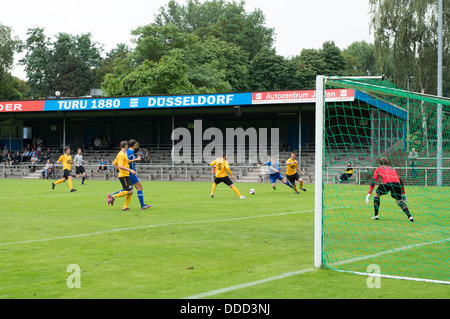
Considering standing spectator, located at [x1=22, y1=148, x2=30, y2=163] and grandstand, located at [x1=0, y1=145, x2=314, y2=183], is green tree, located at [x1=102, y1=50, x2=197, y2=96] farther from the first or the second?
standing spectator, located at [x1=22, y1=148, x2=30, y2=163]

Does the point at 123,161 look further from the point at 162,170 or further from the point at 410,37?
the point at 410,37

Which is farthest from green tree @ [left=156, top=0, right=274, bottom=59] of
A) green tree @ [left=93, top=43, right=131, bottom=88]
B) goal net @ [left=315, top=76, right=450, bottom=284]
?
goal net @ [left=315, top=76, right=450, bottom=284]

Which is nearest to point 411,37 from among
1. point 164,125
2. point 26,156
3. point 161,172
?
point 164,125

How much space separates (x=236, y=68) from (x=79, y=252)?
165 feet

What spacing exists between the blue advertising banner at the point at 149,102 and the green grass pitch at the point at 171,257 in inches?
728

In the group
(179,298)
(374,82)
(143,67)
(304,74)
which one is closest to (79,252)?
(179,298)

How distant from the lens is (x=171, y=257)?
7.32 meters

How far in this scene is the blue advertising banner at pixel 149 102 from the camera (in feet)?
102

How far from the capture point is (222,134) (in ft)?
126

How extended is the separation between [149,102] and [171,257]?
86.2ft

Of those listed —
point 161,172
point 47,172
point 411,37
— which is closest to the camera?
point 161,172

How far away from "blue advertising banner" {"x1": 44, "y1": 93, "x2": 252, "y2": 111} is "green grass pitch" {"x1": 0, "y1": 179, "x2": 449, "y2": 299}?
60.6ft

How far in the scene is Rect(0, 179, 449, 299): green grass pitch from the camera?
5.46 meters

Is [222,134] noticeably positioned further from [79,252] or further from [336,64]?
[79,252]
